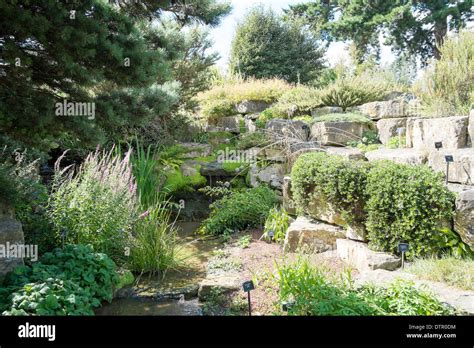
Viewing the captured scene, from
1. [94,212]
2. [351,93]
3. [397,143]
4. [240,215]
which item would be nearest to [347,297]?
[94,212]

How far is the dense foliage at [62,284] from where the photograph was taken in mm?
2242

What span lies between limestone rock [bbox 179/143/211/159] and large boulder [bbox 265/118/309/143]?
4.34 ft

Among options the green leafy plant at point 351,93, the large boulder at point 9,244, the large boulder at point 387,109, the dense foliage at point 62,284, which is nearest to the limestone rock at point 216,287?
the dense foliage at point 62,284

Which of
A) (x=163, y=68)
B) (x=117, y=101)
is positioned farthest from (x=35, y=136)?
(x=163, y=68)

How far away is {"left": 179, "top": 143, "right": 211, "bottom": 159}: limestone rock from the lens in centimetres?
653

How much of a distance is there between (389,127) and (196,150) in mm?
3136

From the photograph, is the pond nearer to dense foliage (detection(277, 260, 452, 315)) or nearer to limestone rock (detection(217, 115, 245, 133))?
dense foliage (detection(277, 260, 452, 315))

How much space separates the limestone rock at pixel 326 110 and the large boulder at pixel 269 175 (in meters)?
1.53

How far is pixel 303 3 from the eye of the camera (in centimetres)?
528

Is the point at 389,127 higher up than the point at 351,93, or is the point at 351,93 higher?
the point at 351,93

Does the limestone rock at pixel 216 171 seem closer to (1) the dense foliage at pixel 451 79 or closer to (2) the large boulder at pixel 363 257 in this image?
(2) the large boulder at pixel 363 257

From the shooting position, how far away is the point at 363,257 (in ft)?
10.7

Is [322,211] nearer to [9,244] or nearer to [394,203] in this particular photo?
[394,203]
